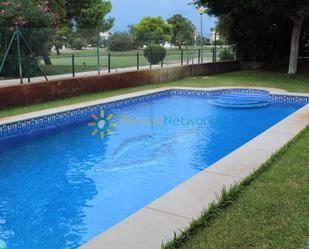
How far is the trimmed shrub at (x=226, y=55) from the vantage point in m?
21.6

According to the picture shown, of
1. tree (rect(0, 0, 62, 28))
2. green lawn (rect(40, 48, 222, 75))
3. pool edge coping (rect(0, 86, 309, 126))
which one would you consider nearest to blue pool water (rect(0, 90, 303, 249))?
pool edge coping (rect(0, 86, 309, 126))

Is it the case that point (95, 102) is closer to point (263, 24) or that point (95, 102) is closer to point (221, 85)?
point (221, 85)

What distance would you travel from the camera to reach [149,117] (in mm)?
9945

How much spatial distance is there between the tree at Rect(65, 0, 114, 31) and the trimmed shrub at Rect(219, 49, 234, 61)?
23.9 ft

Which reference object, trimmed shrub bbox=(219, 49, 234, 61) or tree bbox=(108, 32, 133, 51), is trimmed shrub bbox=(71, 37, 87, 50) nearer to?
tree bbox=(108, 32, 133, 51)

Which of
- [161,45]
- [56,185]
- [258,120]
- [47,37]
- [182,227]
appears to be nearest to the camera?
[182,227]

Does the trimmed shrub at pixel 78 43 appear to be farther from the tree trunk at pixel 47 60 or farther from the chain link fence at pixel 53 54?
the tree trunk at pixel 47 60

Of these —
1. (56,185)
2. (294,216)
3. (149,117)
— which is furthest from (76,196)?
(149,117)

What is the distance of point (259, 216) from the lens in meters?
3.39

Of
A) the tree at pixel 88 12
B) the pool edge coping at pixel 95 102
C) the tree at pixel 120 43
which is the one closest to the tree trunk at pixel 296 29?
the pool edge coping at pixel 95 102

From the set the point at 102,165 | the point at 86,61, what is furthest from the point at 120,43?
the point at 102,165

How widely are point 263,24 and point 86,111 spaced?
502 inches

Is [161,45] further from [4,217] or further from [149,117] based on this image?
[4,217]

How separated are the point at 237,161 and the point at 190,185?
1154 millimetres
